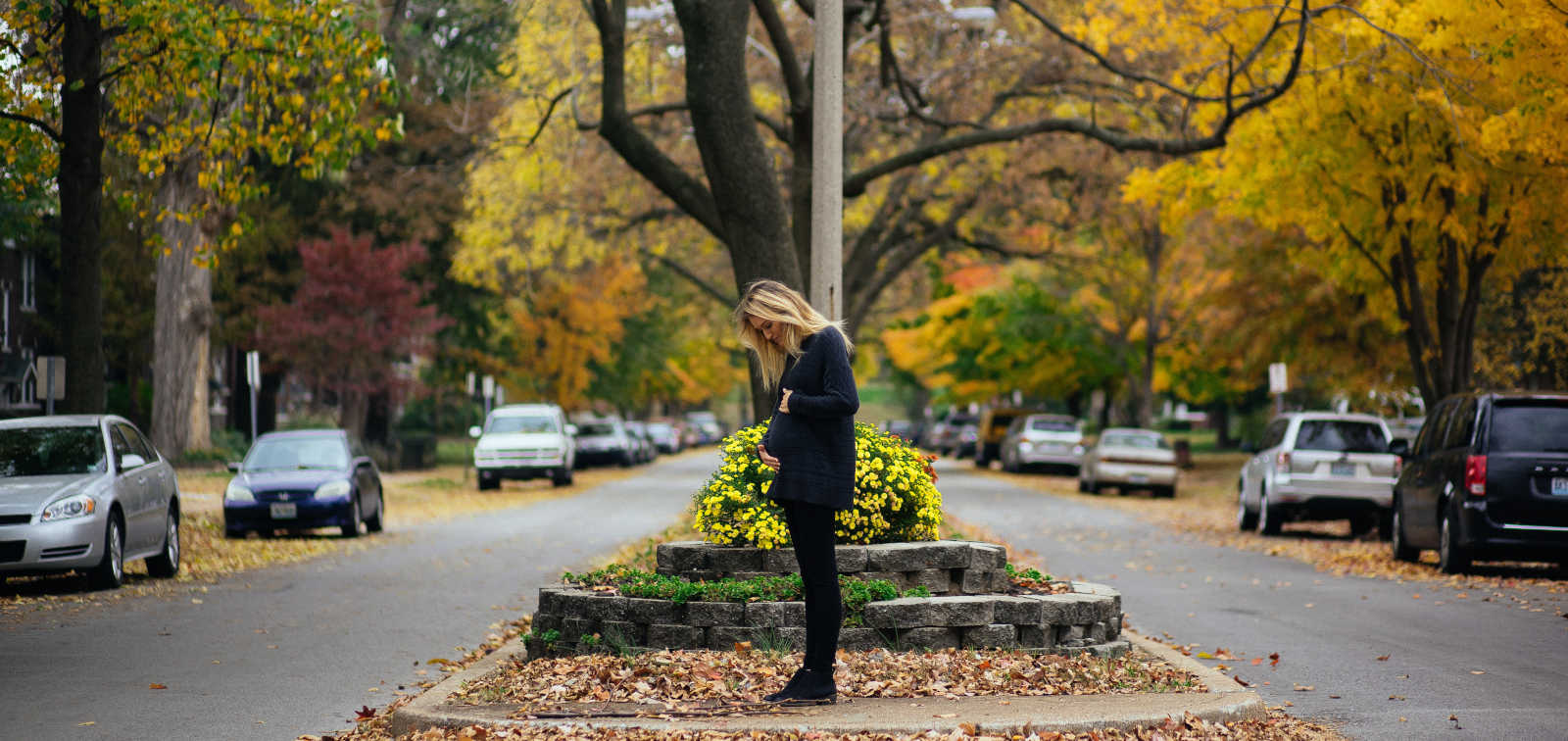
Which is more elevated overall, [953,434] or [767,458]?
[767,458]

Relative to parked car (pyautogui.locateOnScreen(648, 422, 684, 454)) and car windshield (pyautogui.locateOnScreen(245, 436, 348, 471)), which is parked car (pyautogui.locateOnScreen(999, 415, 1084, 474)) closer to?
car windshield (pyautogui.locateOnScreen(245, 436, 348, 471))

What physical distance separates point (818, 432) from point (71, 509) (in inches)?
372

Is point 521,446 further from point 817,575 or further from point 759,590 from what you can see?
point 817,575

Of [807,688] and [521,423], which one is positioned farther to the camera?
[521,423]

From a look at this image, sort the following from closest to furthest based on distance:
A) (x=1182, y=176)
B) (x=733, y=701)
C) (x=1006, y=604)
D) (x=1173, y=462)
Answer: (x=733, y=701), (x=1006, y=604), (x=1182, y=176), (x=1173, y=462)

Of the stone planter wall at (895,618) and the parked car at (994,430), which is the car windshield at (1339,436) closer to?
the stone planter wall at (895,618)

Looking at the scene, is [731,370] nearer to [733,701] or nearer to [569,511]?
[569,511]

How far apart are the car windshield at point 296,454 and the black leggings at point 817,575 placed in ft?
51.5

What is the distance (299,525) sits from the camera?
2120cm

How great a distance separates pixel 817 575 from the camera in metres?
7.36

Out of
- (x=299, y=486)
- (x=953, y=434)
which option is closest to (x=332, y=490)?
(x=299, y=486)

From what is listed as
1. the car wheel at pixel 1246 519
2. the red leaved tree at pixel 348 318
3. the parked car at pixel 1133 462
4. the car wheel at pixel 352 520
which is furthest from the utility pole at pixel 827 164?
the red leaved tree at pixel 348 318

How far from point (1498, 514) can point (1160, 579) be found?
314cm

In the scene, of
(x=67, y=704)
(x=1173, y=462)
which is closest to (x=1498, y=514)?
(x=67, y=704)
